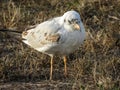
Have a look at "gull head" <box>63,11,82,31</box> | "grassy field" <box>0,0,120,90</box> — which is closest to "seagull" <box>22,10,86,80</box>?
"gull head" <box>63,11,82,31</box>

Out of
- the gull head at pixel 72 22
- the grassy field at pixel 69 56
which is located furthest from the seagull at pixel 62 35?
the grassy field at pixel 69 56

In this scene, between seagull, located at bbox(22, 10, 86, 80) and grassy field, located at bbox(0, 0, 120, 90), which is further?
grassy field, located at bbox(0, 0, 120, 90)

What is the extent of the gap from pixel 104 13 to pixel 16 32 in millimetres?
2031

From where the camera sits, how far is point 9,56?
22.5 feet

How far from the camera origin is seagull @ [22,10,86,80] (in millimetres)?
5816

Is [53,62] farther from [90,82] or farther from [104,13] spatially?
[104,13]

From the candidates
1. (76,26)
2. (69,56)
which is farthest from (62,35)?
(69,56)

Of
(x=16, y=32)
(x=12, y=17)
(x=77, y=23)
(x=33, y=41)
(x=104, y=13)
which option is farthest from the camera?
(x=104, y=13)

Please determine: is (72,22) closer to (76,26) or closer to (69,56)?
(76,26)

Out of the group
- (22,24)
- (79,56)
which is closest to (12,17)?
(22,24)

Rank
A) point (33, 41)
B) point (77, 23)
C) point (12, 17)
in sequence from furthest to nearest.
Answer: point (12, 17) → point (33, 41) → point (77, 23)

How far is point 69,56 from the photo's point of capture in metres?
6.83

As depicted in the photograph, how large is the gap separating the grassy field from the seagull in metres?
0.34

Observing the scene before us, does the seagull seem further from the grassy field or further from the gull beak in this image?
the grassy field
